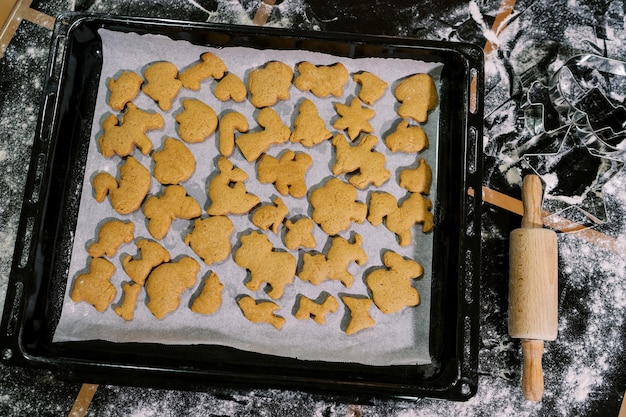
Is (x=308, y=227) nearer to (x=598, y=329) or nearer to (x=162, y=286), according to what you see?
(x=162, y=286)

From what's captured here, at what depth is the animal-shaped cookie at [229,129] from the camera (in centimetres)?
130

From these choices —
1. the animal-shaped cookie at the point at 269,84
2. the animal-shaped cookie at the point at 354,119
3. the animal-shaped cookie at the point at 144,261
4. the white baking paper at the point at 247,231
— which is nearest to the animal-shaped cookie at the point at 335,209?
the white baking paper at the point at 247,231

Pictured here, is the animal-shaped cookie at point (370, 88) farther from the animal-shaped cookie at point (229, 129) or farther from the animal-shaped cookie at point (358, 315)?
the animal-shaped cookie at point (358, 315)

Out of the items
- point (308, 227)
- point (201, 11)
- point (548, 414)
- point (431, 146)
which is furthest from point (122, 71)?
point (548, 414)

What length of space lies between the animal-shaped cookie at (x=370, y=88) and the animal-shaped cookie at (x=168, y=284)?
0.55 m

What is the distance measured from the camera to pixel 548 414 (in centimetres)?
129

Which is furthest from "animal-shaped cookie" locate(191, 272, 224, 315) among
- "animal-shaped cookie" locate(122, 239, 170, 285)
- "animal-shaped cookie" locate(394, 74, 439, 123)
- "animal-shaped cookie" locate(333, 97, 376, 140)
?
"animal-shaped cookie" locate(394, 74, 439, 123)

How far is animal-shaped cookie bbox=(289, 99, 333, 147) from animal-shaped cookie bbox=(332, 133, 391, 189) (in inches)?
1.6

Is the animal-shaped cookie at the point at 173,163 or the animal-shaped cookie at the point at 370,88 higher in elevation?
the animal-shaped cookie at the point at 370,88

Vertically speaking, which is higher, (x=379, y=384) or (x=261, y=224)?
(x=261, y=224)

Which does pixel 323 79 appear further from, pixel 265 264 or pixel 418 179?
pixel 265 264

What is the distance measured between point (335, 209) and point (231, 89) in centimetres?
38

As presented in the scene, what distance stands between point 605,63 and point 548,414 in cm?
86

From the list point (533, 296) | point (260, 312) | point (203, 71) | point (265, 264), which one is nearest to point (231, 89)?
point (203, 71)
